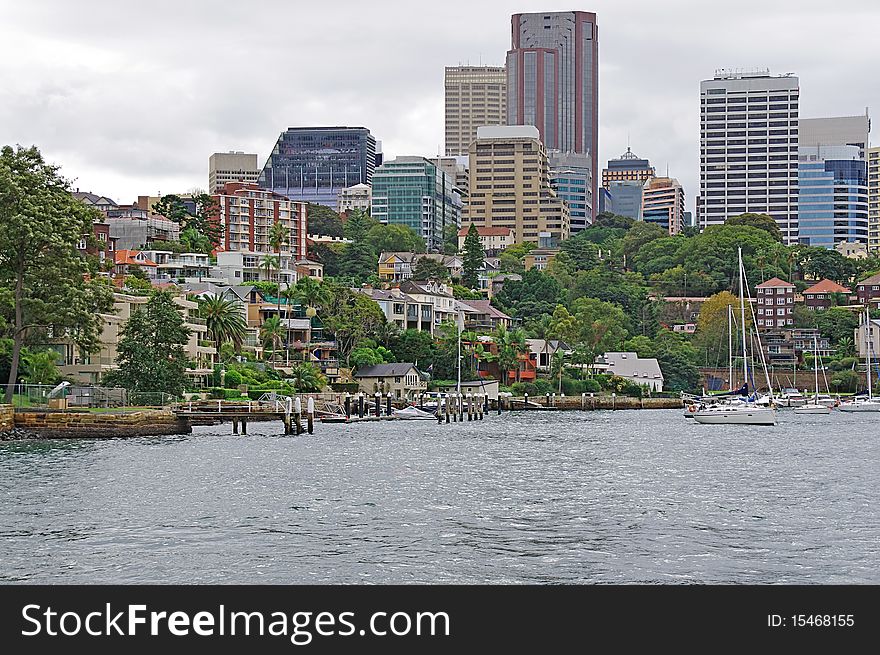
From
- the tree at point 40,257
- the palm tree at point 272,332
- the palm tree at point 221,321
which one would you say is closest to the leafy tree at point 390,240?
the palm tree at point 272,332

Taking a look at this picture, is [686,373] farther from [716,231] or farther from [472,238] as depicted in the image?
[716,231]

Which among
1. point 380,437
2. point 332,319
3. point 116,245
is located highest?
point 116,245

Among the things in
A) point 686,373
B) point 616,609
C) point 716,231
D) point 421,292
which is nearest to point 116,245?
point 421,292

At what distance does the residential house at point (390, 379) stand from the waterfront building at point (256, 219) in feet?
195

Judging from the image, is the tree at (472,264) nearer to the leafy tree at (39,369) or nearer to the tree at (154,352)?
the tree at (154,352)

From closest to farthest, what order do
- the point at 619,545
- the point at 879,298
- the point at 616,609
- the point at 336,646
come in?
the point at 336,646 < the point at 616,609 < the point at 619,545 < the point at 879,298

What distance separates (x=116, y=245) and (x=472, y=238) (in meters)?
44.4

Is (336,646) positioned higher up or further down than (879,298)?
further down

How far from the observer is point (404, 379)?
10806 centimetres

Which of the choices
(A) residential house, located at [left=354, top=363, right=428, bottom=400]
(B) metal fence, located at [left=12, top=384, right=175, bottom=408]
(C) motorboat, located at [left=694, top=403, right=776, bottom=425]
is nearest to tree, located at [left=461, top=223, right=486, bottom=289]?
(A) residential house, located at [left=354, top=363, right=428, bottom=400]

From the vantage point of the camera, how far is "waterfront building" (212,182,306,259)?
6663 inches

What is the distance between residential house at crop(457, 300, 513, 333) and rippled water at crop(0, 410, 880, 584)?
82417mm

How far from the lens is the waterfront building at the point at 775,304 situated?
163875 millimetres

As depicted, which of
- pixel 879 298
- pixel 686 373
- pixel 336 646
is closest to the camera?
pixel 336 646
